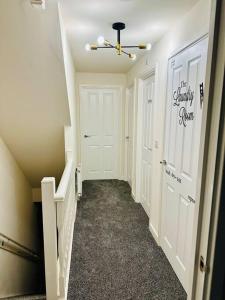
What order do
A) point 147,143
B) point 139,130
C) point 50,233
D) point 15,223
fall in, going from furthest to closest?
1. point 139,130
2. point 147,143
3. point 15,223
4. point 50,233

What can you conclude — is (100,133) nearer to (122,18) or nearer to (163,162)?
(163,162)

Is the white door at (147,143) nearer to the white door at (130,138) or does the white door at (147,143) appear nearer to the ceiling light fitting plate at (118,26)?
the white door at (130,138)

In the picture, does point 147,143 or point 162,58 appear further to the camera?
point 147,143

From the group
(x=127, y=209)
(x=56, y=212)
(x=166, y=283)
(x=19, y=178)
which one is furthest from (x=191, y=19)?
(x=19, y=178)

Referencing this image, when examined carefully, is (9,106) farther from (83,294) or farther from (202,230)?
(202,230)

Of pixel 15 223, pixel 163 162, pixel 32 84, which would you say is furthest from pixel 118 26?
pixel 15 223

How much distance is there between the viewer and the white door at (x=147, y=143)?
3072 millimetres

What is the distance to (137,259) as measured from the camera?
7.60 ft

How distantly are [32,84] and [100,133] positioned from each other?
2528 mm

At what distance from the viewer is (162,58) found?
237 cm

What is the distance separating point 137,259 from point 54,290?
3.12 feet

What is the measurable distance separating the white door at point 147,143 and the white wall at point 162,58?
0.91ft

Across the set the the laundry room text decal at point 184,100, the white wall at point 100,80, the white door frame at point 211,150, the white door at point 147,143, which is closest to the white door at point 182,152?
the the laundry room text decal at point 184,100

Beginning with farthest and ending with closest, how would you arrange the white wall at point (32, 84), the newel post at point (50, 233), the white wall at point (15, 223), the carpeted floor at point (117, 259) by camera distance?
the white wall at point (15, 223), the carpeted floor at point (117, 259), the white wall at point (32, 84), the newel post at point (50, 233)
